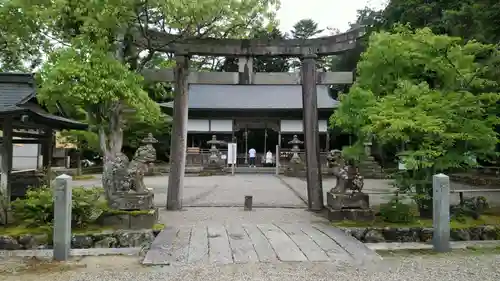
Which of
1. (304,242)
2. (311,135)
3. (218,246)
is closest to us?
(218,246)

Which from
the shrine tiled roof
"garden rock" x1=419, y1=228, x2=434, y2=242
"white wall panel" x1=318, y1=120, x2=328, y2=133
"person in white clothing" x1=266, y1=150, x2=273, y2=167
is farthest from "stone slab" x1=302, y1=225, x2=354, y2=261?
"person in white clothing" x1=266, y1=150, x2=273, y2=167

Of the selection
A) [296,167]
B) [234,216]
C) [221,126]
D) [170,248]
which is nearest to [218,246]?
[170,248]

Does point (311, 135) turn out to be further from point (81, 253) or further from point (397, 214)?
point (81, 253)

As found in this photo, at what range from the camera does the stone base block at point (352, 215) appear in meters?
8.01

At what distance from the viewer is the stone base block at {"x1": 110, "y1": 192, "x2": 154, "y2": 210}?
7621 millimetres

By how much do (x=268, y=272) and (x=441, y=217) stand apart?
3.05 m

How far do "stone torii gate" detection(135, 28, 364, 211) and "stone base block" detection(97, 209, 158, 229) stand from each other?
2.30 m

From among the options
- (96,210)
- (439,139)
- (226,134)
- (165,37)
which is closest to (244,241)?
(96,210)

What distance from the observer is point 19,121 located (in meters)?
8.24

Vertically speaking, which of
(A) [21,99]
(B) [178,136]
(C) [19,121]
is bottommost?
(B) [178,136]

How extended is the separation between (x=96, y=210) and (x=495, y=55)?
8.56 m

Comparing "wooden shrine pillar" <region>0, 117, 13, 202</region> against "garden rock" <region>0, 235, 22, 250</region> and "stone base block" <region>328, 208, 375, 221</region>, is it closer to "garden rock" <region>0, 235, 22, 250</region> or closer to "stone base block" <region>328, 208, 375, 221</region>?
"garden rock" <region>0, 235, 22, 250</region>

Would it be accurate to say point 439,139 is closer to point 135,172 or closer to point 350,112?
point 350,112

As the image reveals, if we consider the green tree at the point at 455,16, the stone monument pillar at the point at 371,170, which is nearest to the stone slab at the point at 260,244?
the green tree at the point at 455,16
